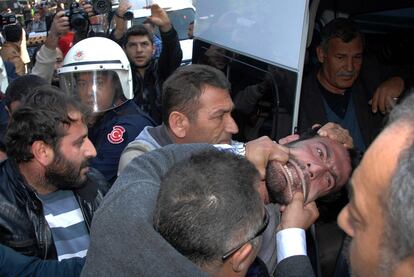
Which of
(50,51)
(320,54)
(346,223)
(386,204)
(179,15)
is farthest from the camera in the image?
(179,15)

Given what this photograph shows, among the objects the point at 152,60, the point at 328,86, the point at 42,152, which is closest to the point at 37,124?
the point at 42,152

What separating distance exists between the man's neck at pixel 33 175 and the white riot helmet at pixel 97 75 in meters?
1.22

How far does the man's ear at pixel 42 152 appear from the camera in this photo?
2.13 m

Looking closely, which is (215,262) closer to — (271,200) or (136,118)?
(271,200)

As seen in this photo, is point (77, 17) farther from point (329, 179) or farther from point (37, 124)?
point (329, 179)

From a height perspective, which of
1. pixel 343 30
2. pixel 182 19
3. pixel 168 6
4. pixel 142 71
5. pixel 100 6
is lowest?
pixel 182 19

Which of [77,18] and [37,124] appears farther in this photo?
[77,18]

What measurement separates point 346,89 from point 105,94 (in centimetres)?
165

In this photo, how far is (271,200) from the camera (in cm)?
209

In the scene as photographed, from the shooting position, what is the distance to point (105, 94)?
11.2 feet

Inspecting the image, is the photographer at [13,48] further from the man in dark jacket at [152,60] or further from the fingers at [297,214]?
the fingers at [297,214]

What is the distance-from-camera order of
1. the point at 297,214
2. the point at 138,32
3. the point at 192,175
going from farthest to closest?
1. the point at 138,32
2. the point at 297,214
3. the point at 192,175

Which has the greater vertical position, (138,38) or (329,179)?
(138,38)

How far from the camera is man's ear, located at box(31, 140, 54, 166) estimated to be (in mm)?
2129
